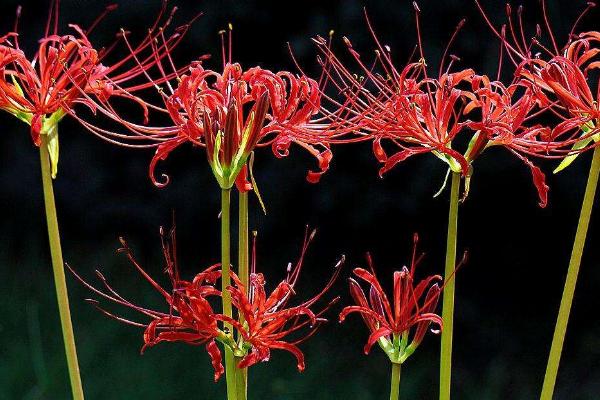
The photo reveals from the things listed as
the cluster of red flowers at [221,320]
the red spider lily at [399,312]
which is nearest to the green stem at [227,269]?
the cluster of red flowers at [221,320]

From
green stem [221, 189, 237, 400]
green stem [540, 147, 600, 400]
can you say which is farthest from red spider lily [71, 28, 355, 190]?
green stem [540, 147, 600, 400]

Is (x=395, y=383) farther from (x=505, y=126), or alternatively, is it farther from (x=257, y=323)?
(x=505, y=126)

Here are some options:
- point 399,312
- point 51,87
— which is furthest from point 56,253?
point 399,312

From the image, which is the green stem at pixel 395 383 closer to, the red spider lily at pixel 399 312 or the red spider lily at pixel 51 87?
the red spider lily at pixel 399 312

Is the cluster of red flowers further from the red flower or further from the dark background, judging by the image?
the dark background

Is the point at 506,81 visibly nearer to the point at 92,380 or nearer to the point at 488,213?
the point at 488,213
